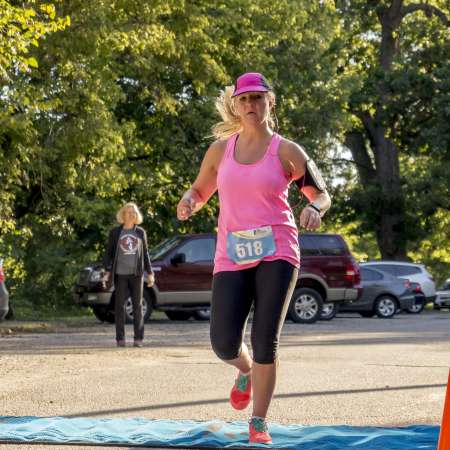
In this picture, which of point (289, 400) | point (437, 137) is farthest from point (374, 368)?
point (437, 137)

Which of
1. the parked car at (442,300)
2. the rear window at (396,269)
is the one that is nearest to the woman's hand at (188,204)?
the rear window at (396,269)

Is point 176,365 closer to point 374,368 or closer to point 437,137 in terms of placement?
point 374,368

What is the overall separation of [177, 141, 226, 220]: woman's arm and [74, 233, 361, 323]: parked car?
16465 mm

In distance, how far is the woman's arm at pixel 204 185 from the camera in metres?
6.89

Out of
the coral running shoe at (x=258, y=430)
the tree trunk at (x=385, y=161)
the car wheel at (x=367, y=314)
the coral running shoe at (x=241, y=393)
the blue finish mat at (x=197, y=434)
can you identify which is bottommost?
the blue finish mat at (x=197, y=434)

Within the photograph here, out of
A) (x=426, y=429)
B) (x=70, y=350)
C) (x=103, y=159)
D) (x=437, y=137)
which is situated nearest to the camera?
(x=426, y=429)

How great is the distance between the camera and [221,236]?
6.69 meters

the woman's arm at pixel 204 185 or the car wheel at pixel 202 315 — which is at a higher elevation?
the woman's arm at pixel 204 185

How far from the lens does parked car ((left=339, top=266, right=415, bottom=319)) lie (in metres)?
31.5

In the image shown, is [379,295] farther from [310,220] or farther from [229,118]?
[310,220]

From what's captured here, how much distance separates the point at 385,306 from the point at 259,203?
25662 mm

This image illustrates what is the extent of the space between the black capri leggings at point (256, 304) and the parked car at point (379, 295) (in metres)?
24.8

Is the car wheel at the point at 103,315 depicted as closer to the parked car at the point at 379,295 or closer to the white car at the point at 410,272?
the parked car at the point at 379,295

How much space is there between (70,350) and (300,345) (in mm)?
3316
